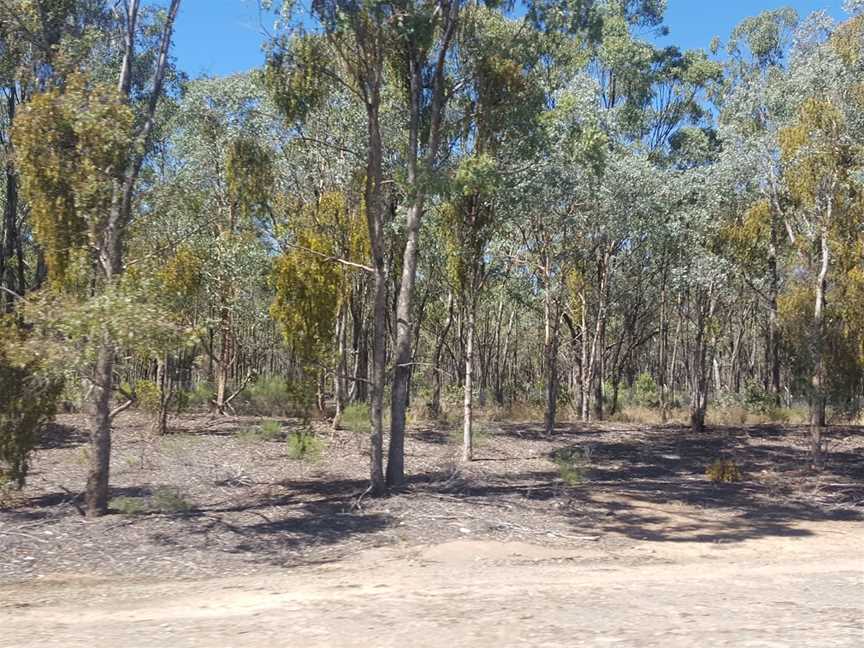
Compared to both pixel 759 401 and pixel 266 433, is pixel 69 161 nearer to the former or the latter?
pixel 266 433

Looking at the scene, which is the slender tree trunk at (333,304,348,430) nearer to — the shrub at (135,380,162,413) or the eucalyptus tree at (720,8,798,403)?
the shrub at (135,380,162,413)

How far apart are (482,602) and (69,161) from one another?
780 centimetres

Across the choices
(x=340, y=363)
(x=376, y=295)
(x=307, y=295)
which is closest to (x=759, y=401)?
(x=340, y=363)

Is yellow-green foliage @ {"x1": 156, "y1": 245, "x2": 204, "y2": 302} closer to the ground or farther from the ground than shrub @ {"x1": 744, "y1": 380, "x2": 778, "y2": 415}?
farther from the ground

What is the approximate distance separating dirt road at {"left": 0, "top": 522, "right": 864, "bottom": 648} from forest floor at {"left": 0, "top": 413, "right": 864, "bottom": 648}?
38mm

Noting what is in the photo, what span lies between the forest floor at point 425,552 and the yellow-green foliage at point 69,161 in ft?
12.4

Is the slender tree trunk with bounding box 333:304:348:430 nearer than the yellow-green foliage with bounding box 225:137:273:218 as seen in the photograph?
No

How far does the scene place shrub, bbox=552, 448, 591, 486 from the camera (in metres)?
16.3

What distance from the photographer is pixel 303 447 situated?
17.7 metres

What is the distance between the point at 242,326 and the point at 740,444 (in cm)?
1741

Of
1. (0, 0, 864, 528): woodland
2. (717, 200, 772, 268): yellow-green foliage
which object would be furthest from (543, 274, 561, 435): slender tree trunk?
(717, 200, 772, 268): yellow-green foliage

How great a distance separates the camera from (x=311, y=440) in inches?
722

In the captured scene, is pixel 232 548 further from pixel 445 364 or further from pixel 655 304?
pixel 445 364

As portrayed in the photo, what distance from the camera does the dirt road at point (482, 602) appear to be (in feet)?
22.7
